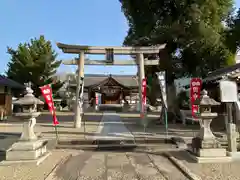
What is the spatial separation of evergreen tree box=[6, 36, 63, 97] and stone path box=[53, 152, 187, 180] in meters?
18.2

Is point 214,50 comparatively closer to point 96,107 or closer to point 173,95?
point 173,95

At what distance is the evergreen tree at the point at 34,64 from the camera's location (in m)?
21.4

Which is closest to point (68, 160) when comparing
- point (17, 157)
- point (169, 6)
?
point (17, 157)

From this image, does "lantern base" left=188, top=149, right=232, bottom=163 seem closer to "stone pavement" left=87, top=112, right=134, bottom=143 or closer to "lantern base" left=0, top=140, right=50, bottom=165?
"stone pavement" left=87, top=112, right=134, bottom=143

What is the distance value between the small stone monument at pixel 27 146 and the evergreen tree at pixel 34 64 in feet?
57.4

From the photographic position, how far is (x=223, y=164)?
494cm

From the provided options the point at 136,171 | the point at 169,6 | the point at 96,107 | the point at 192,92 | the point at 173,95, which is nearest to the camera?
the point at 136,171

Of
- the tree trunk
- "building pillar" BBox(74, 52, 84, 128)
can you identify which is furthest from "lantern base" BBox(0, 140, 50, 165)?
the tree trunk

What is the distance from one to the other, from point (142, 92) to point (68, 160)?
6.62 meters

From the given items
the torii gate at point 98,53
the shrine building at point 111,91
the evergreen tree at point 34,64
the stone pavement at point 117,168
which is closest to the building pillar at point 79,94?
the torii gate at point 98,53

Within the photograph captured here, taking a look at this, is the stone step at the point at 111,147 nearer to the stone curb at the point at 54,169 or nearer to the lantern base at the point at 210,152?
the stone curb at the point at 54,169

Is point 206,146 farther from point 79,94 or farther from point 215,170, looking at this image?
point 79,94

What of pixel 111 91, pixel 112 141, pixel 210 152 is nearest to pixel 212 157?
pixel 210 152

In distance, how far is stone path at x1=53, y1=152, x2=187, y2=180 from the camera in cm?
431
